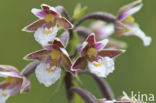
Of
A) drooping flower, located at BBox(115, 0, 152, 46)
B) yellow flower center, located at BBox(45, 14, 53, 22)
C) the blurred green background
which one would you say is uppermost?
yellow flower center, located at BBox(45, 14, 53, 22)

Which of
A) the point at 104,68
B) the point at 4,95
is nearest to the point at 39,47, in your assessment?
the point at 4,95

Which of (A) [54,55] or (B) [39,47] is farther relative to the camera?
(B) [39,47]

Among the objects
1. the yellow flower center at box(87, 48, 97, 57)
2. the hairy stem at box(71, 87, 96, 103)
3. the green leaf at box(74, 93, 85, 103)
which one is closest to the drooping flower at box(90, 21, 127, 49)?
the green leaf at box(74, 93, 85, 103)

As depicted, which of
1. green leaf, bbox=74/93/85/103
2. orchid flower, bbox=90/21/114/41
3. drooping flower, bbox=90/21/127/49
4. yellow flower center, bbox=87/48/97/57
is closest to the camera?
yellow flower center, bbox=87/48/97/57

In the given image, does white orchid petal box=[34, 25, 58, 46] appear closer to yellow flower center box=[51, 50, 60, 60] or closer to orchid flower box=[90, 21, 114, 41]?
yellow flower center box=[51, 50, 60, 60]

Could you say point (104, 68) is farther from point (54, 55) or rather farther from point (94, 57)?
point (54, 55)

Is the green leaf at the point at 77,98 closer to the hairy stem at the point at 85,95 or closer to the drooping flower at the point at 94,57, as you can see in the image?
the hairy stem at the point at 85,95

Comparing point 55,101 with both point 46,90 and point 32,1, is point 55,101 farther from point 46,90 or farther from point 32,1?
point 32,1
